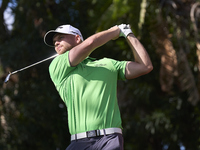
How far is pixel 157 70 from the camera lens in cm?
1316

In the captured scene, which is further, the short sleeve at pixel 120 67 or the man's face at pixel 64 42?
the man's face at pixel 64 42

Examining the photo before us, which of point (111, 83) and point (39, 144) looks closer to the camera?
point (111, 83)

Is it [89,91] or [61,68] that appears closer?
[89,91]

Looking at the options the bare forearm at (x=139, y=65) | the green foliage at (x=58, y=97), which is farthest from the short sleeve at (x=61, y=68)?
the green foliage at (x=58, y=97)

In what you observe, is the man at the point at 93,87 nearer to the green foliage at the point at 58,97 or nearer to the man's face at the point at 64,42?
the man's face at the point at 64,42

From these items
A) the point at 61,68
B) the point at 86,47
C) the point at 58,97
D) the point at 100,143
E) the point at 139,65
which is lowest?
the point at 100,143

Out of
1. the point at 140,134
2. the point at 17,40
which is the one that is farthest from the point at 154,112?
the point at 17,40

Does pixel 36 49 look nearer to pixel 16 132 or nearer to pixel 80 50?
pixel 16 132

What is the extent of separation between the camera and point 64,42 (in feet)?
13.2

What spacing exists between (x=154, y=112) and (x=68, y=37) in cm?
906

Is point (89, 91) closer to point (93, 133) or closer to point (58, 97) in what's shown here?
point (93, 133)

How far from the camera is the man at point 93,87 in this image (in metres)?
3.55

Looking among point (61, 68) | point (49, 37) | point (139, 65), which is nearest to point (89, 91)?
point (61, 68)

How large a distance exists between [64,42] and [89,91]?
587 millimetres
